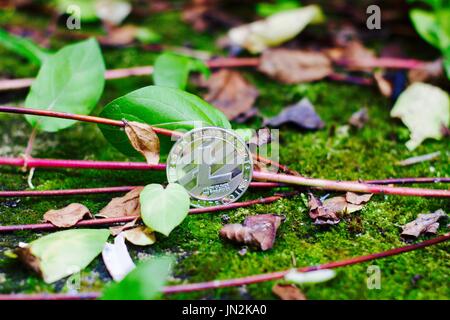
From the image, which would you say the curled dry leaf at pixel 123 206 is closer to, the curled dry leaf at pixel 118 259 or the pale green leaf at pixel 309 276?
the curled dry leaf at pixel 118 259

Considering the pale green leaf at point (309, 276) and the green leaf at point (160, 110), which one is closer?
the pale green leaf at point (309, 276)

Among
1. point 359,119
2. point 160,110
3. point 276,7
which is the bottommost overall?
point 359,119

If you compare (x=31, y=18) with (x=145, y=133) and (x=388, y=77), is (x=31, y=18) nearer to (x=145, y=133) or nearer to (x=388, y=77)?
(x=145, y=133)

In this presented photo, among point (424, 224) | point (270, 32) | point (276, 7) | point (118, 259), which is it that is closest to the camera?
point (118, 259)

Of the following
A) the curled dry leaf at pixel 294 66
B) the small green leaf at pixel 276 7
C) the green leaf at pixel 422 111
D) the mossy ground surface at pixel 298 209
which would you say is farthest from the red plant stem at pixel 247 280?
the small green leaf at pixel 276 7

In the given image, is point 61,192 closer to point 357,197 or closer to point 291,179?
point 291,179

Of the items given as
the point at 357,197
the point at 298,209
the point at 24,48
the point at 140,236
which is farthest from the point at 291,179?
the point at 24,48

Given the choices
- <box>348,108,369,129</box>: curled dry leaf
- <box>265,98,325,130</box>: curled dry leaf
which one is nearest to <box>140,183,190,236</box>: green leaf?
<box>265,98,325,130</box>: curled dry leaf
